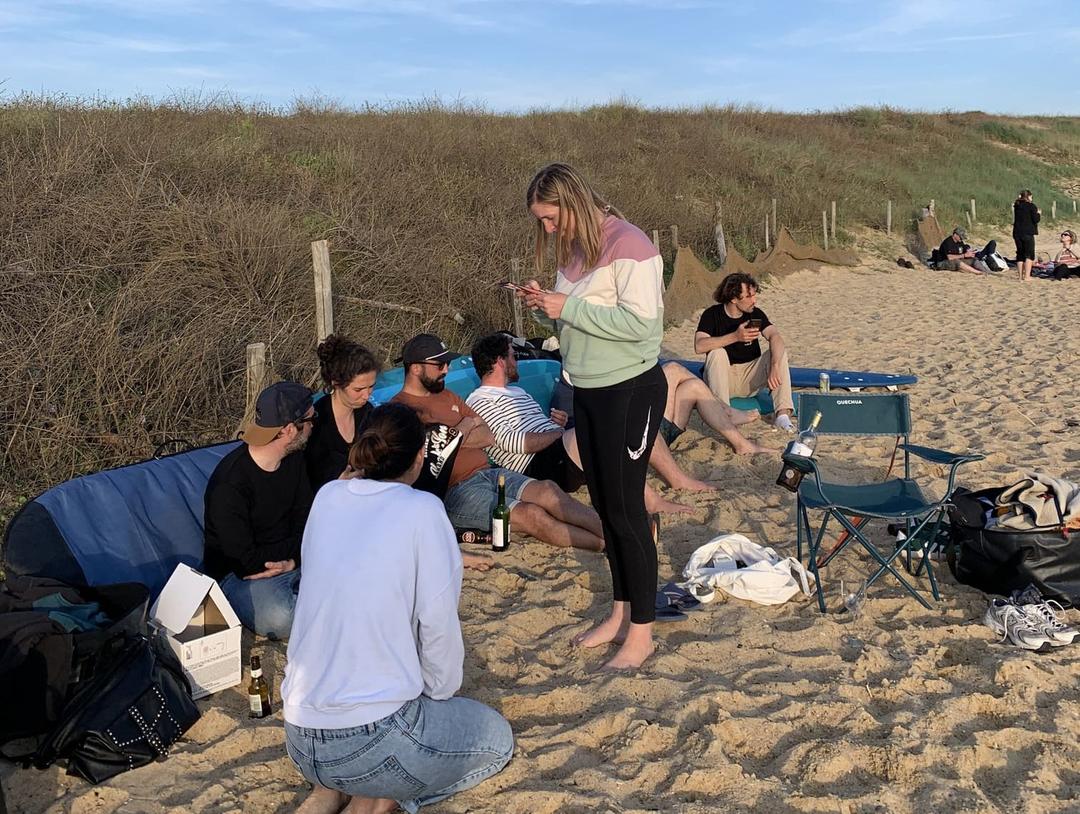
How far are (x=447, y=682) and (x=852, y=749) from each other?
1.35 m

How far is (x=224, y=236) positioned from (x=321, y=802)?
636 cm

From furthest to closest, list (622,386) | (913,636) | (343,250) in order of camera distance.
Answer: (343,250) → (913,636) → (622,386)

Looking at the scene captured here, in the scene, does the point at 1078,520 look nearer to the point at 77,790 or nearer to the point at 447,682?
the point at 447,682

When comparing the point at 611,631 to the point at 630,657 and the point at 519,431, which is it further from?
the point at 519,431

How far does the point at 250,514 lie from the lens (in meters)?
3.94

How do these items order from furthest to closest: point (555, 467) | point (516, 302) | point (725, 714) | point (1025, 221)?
point (1025, 221), point (516, 302), point (555, 467), point (725, 714)

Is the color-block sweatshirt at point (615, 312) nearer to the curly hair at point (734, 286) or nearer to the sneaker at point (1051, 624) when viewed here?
the sneaker at point (1051, 624)

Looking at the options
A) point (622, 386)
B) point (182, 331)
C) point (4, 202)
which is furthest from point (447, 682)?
point (4, 202)

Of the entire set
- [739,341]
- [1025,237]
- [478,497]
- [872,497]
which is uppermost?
[1025,237]

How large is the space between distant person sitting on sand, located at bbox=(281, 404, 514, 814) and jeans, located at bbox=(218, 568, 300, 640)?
4.11 feet

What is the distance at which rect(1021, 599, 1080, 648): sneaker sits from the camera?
3.61 metres

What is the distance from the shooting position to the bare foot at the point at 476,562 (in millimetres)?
4590

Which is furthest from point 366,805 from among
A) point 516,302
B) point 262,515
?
point 516,302

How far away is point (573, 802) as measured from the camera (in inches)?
108
